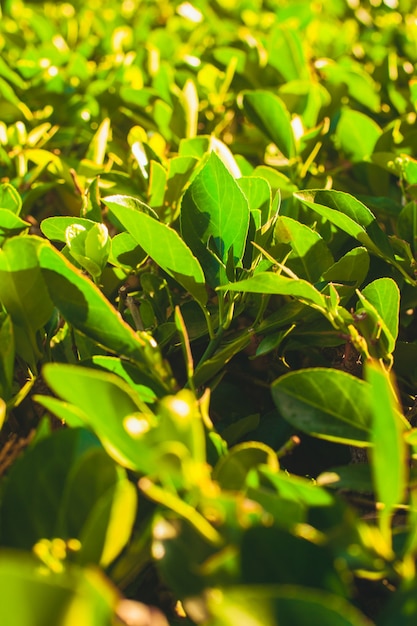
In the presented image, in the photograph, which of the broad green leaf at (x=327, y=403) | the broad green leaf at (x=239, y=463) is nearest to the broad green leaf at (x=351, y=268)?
the broad green leaf at (x=327, y=403)

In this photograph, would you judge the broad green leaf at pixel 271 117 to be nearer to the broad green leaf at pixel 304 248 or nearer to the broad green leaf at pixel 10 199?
the broad green leaf at pixel 304 248

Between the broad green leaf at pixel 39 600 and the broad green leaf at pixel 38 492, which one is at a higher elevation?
the broad green leaf at pixel 39 600

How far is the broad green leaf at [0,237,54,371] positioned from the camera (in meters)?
0.98

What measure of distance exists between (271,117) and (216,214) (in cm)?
52

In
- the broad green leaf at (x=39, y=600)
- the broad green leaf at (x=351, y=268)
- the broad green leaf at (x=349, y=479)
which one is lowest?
the broad green leaf at (x=349, y=479)

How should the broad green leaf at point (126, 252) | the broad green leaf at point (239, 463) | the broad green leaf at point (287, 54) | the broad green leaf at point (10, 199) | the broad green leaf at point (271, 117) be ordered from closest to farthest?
the broad green leaf at point (239, 463), the broad green leaf at point (126, 252), the broad green leaf at point (10, 199), the broad green leaf at point (271, 117), the broad green leaf at point (287, 54)

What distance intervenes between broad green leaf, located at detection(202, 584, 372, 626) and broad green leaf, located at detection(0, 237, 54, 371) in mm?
541

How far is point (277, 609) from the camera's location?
62 cm

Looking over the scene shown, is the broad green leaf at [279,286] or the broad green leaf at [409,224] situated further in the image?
the broad green leaf at [409,224]

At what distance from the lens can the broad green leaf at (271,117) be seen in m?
1.56

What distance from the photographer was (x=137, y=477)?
2.93 feet

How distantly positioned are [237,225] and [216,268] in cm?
8

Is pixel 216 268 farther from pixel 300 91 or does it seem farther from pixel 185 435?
pixel 300 91

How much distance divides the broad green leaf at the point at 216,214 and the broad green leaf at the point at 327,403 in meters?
0.30
